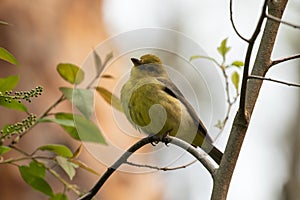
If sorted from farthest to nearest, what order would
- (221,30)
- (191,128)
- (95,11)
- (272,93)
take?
(272,93), (221,30), (95,11), (191,128)

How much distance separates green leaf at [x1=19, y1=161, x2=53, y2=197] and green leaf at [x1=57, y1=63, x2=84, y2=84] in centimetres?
20

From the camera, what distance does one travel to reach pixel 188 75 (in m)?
1.64

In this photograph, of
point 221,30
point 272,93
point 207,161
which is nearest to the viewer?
point 207,161

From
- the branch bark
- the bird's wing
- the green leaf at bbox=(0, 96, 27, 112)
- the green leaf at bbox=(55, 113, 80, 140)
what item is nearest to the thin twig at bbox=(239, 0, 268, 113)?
the branch bark

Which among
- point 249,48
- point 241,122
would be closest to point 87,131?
point 241,122

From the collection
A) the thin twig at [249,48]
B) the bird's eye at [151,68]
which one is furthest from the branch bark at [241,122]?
the bird's eye at [151,68]

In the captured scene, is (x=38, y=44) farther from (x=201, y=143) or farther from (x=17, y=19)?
(x=201, y=143)

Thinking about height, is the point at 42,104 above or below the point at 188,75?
above

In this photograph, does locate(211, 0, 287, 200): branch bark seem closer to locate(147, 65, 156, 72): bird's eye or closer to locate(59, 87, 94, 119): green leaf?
locate(59, 87, 94, 119): green leaf

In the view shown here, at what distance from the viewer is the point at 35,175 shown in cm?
137

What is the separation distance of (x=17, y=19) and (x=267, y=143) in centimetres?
369

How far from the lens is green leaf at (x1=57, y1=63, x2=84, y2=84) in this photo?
4.83 feet

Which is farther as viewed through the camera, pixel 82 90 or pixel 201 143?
pixel 201 143

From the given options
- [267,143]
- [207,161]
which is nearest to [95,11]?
[207,161]
